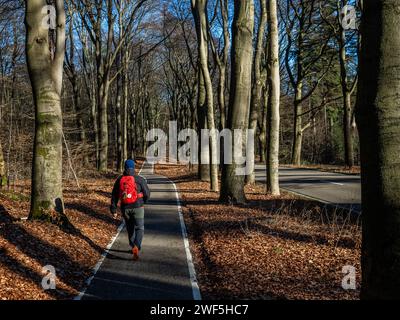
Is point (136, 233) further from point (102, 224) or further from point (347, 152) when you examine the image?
point (347, 152)

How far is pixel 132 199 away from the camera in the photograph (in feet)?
28.6

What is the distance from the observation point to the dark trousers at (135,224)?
8609 mm

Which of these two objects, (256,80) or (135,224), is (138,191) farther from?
(256,80)

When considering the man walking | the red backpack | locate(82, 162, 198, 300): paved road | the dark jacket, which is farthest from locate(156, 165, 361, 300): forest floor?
the red backpack

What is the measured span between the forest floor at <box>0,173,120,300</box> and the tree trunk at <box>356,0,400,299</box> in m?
4.28

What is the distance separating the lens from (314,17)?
111 feet

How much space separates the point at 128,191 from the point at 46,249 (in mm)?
1910

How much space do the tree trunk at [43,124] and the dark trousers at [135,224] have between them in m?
2.04

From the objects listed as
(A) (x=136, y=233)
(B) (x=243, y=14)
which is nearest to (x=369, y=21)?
(A) (x=136, y=233)

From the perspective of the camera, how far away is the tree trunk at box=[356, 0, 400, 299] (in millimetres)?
4090

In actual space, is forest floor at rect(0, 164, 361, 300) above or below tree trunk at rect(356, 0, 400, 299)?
below

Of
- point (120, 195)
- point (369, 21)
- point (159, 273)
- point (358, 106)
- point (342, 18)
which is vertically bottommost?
point (159, 273)

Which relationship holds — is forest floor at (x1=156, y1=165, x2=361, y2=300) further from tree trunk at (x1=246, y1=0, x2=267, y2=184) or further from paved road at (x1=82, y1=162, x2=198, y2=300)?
tree trunk at (x1=246, y1=0, x2=267, y2=184)
